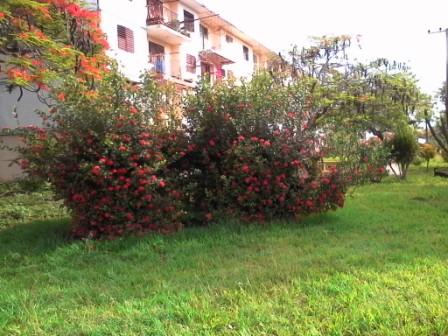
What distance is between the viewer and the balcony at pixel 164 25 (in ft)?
83.7

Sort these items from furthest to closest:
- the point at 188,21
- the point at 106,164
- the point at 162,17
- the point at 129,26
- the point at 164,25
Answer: the point at 188,21 → the point at 162,17 → the point at 164,25 → the point at 129,26 → the point at 106,164

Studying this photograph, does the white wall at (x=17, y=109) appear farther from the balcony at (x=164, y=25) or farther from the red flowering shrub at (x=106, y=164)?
the balcony at (x=164, y=25)

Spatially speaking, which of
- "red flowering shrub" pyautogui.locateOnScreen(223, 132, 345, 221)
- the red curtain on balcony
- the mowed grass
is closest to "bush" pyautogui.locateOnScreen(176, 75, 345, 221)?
"red flowering shrub" pyautogui.locateOnScreen(223, 132, 345, 221)

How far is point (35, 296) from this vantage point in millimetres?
4539

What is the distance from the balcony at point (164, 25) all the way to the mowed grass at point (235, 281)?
1930 cm

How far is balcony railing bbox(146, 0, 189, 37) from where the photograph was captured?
25469 millimetres

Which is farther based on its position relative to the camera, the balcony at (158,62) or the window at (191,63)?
the window at (191,63)

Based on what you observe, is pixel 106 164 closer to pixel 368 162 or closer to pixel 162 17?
pixel 368 162

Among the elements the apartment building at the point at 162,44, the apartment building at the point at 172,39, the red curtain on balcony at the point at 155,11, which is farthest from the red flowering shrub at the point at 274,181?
the red curtain on balcony at the point at 155,11

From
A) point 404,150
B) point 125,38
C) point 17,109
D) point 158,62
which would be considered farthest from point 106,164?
point 158,62

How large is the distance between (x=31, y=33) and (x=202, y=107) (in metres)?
3.36

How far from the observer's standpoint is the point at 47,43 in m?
9.27

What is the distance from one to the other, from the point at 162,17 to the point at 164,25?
1.79ft

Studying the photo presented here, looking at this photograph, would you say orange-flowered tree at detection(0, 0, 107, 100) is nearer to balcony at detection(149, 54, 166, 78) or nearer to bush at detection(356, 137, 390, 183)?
bush at detection(356, 137, 390, 183)
